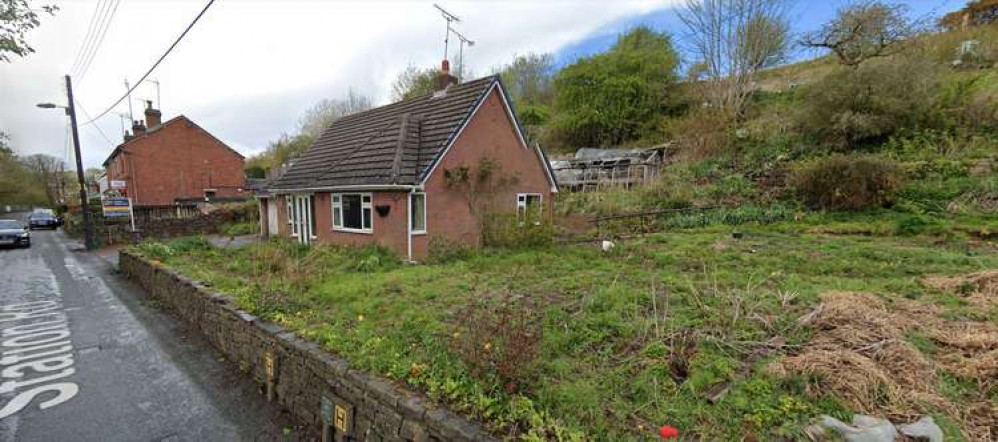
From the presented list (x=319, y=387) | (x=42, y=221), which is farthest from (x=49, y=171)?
(x=319, y=387)

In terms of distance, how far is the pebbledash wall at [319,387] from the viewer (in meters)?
3.41

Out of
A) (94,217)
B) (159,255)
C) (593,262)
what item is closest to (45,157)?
(94,217)

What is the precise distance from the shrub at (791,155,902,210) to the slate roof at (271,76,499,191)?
1169cm

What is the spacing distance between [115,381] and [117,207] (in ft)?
70.3

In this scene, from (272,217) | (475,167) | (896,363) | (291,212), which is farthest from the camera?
(272,217)

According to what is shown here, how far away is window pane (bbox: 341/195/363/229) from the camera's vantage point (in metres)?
12.6

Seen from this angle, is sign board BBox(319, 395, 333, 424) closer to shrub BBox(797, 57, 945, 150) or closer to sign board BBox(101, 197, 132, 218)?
shrub BBox(797, 57, 945, 150)

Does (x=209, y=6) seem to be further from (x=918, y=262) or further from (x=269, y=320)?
(x=918, y=262)

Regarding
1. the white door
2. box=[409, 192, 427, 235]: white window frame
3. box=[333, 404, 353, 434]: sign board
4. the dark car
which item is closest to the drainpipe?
box=[409, 192, 427, 235]: white window frame

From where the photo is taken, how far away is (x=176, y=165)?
2909 centimetres

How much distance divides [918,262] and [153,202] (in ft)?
131

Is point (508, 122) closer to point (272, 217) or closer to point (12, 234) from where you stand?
point (272, 217)

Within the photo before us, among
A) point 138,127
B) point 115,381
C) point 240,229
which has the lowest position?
point 115,381

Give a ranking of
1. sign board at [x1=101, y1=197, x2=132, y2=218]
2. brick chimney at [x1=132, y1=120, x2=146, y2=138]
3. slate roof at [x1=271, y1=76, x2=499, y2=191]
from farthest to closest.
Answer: brick chimney at [x1=132, y1=120, x2=146, y2=138] < sign board at [x1=101, y1=197, x2=132, y2=218] < slate roof at [x1=271, y1=76, x2=499, y2=191]
